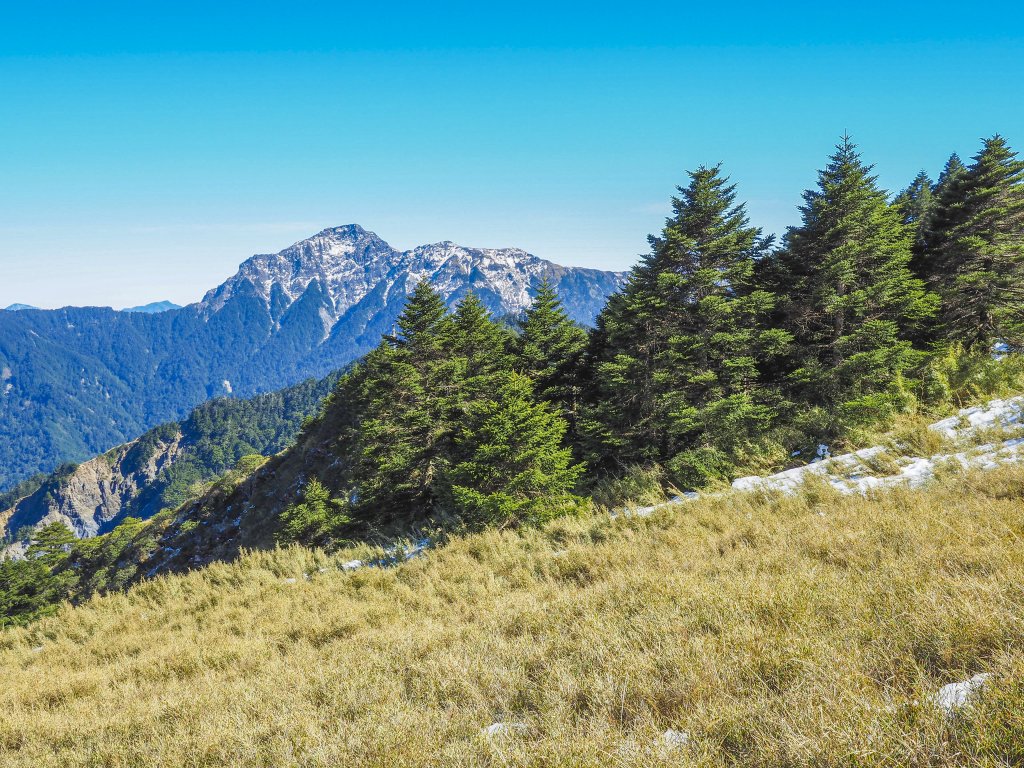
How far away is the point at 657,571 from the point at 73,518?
280 meters

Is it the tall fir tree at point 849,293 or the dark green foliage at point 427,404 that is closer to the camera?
the tall fir tree at point 849,293

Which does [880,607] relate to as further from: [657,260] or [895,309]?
[895,309]

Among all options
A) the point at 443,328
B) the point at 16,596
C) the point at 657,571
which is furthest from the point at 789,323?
the point at 16,596

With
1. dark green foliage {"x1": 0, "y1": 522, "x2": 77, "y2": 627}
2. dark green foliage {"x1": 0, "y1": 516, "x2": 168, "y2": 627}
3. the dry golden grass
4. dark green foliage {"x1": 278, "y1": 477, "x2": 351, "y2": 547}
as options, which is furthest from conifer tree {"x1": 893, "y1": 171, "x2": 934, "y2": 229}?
dark green foliage {"x1": 0, "y1": 522, "x2": 77, "y2": 627}

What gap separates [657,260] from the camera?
2002 cm

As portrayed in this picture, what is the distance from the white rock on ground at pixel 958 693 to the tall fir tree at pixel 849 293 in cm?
1680

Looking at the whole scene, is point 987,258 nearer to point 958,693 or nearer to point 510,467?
point 510,467

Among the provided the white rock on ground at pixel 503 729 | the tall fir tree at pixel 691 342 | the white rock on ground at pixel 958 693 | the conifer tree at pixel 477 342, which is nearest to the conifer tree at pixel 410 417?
the conifer tree at pixel 477 342

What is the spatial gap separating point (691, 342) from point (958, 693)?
17870 mm

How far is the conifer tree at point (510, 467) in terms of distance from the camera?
12547 millimetres

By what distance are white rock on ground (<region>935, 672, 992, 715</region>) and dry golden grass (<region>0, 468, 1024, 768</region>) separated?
64 mm

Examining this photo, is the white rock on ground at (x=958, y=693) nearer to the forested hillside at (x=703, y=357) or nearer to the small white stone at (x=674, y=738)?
the small white stone at (x=674, y=738)

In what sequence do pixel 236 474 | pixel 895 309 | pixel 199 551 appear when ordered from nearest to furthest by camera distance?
pixel 895 309 → pixel 199 551 → pixel 236 474

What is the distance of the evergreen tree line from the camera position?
16953 mm
